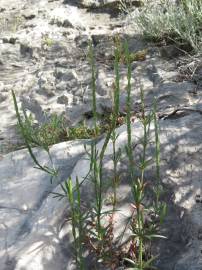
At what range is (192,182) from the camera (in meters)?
3.21

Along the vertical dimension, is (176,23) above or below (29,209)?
above

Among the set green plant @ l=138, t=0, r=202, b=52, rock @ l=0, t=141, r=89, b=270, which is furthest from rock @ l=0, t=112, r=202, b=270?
green plant @ l=138, t=0, r=202, b=52

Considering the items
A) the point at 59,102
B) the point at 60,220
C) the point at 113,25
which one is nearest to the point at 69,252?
the point at 60,220

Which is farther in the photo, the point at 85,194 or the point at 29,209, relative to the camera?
the point at 29,209

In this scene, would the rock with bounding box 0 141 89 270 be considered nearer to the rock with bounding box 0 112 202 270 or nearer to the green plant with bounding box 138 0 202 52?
the rock with bounding box 0 112 202 270

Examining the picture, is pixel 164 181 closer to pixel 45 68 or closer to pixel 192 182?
pixel 192 182

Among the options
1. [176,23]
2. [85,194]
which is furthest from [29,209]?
[176,23]

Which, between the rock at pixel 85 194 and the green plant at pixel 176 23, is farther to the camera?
the green plant at pixel 176 23

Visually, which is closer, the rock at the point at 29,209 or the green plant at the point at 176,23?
the rock at the point at 29,209

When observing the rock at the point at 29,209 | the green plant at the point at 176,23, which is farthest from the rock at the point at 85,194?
the green plant at the point at 176,23

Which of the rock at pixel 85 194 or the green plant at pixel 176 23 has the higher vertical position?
the green plant at pixel 176 23

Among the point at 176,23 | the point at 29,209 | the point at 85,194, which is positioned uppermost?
the point at 176,23

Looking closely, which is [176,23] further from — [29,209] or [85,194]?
[29,209]

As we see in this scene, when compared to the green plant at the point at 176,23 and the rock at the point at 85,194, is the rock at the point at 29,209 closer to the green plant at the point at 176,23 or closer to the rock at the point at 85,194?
the rock at the point at 85,194
